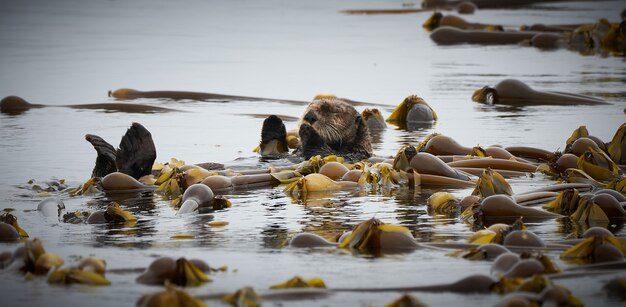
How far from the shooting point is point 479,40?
14195 millimetres

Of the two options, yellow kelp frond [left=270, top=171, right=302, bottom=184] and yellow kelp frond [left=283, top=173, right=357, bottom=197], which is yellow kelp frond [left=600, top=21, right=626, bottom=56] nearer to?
yellow kelp frond [left=270, top=171, right=302, bottom=184]

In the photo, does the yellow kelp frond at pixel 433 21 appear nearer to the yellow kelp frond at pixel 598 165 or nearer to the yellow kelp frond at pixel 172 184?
the yellow kelp frond at pixel 598 165

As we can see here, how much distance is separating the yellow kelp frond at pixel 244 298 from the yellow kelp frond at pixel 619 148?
352 centimetres

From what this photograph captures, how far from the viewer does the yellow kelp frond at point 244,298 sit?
3.25m

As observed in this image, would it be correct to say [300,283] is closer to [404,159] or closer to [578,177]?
[404,159]

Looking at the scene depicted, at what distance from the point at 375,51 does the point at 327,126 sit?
6.54 meters

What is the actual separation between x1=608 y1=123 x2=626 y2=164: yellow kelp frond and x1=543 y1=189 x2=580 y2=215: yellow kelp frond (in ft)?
4.85

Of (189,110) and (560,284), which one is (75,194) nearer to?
(560,284)

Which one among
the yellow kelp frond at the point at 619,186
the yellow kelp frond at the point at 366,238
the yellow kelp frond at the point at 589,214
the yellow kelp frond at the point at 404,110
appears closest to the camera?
the yellow kelp frond at the point at 366,238

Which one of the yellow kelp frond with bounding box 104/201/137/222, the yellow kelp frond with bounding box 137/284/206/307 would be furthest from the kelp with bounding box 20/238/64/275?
the yellow kelp frond with bounding box 104/201/137/222

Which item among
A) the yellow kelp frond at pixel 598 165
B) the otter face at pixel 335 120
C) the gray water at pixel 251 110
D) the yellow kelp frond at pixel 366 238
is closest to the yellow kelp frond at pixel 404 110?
the gray water at pixel 251 110

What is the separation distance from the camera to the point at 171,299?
3111 mm

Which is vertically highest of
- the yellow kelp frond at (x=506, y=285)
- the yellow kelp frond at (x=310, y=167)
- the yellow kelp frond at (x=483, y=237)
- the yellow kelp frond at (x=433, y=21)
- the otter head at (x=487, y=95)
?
the yellow kelp frond at (x=433, y=21)

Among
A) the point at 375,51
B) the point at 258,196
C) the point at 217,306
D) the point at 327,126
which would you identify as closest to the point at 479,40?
Answer: the point at 375,51
